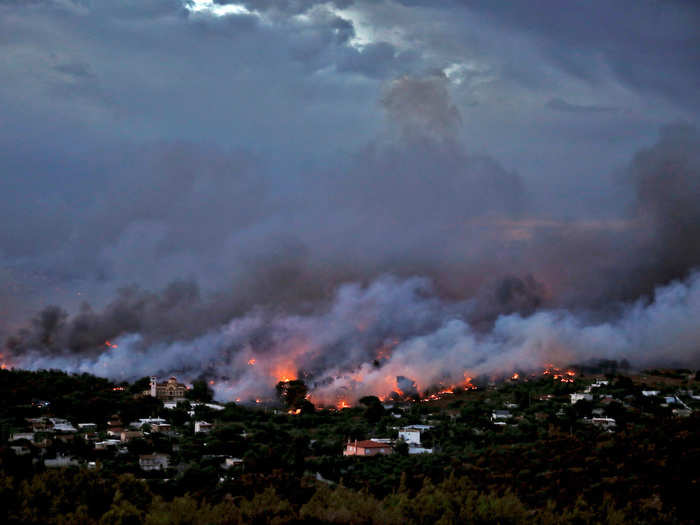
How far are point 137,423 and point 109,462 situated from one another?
15057 mm

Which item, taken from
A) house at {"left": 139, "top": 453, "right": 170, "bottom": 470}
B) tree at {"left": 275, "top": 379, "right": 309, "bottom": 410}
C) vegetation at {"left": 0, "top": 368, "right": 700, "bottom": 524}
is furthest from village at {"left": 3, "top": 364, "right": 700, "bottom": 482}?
tree at {"left": 275, "top": 379, "right": 309, "bottom": 410}

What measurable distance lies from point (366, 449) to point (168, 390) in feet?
82.7

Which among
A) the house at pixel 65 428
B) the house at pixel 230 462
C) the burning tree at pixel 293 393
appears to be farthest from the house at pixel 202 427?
the burning tree at pixel 293 393

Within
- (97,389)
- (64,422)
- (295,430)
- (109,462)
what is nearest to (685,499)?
(109,462)

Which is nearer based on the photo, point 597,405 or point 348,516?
point 348,516

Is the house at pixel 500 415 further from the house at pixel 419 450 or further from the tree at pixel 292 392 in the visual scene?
the tree at pixel 292 392

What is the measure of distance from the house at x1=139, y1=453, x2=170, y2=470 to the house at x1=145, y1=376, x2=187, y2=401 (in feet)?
75.4

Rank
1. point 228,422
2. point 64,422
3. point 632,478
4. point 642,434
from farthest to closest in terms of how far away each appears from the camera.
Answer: point 228,422, point 64,422, point 642,434, point 632,478

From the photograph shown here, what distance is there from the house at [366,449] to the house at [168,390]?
22007 millimetres

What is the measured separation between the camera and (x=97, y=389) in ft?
206

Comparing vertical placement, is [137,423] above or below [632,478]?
above

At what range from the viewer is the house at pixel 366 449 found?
45062 millimetres

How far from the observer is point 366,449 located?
4550 cm

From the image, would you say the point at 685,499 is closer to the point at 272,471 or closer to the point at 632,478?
the point at 632,478
